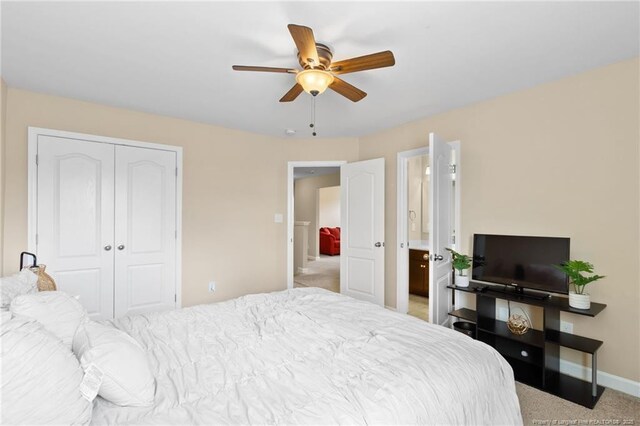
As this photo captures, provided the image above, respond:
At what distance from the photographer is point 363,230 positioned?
14.4 feet

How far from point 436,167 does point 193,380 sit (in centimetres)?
252

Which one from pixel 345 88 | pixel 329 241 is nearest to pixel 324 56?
pixel 345 88

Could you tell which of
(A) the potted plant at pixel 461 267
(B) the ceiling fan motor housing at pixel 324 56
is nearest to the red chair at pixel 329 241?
(A) the potted plant at pixel 461 267

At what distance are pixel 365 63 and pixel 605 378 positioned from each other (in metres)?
2.96

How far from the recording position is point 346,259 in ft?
15.2

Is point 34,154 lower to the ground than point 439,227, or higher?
higher

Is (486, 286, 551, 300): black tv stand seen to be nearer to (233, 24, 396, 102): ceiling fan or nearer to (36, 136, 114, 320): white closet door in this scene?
(233, 24, 396, 102): ceiling fan

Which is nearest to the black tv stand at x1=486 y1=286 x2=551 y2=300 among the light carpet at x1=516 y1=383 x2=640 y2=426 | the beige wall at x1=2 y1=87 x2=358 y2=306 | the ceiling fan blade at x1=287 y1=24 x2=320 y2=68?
the light carpet at x1=516 y1=383 x2=640 y2=426

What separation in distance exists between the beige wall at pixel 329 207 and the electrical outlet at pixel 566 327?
28.2 feet

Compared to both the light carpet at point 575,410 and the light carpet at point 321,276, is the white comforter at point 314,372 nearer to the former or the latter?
the light carpet at point 575,410

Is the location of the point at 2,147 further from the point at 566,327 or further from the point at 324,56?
the point at 566,327

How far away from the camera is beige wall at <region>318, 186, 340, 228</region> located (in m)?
11.1

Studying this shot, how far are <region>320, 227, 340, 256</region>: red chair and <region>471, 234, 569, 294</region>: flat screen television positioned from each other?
7.11 meters

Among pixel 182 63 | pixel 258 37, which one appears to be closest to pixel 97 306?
pixel 182 63
